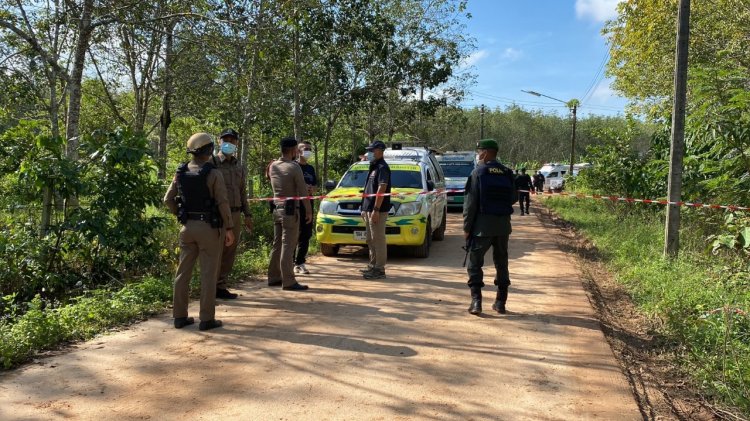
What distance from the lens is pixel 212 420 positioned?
135 inches

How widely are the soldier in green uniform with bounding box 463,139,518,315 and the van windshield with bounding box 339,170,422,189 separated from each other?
4100mm

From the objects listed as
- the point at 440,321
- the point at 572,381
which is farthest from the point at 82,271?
the point at 572,381

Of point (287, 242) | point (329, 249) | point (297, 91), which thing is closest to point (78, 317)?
point (287, 242)

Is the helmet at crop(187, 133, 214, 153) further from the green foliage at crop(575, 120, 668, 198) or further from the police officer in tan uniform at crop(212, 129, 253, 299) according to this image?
the green foliage at crop(575, 120, 668, 198)

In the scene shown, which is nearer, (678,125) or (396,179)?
(678,125)

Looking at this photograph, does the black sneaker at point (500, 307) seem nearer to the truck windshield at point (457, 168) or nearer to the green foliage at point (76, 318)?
the green foliage at point (76, 318)

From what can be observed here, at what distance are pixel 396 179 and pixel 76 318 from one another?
6.12 metres

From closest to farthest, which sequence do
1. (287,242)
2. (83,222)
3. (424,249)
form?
1. (83,222)
2. (287,242)
3. (424,249)

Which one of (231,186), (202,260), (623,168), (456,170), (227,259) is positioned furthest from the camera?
(456,170)

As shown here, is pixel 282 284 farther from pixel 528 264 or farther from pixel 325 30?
pixel 325 30

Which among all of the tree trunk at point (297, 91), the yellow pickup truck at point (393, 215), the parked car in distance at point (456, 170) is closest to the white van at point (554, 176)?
the parked car in distance at point (456, 170)

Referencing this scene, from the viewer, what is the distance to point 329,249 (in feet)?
31.9

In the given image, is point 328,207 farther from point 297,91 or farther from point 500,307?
point 297,91

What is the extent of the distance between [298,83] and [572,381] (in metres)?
10.9
